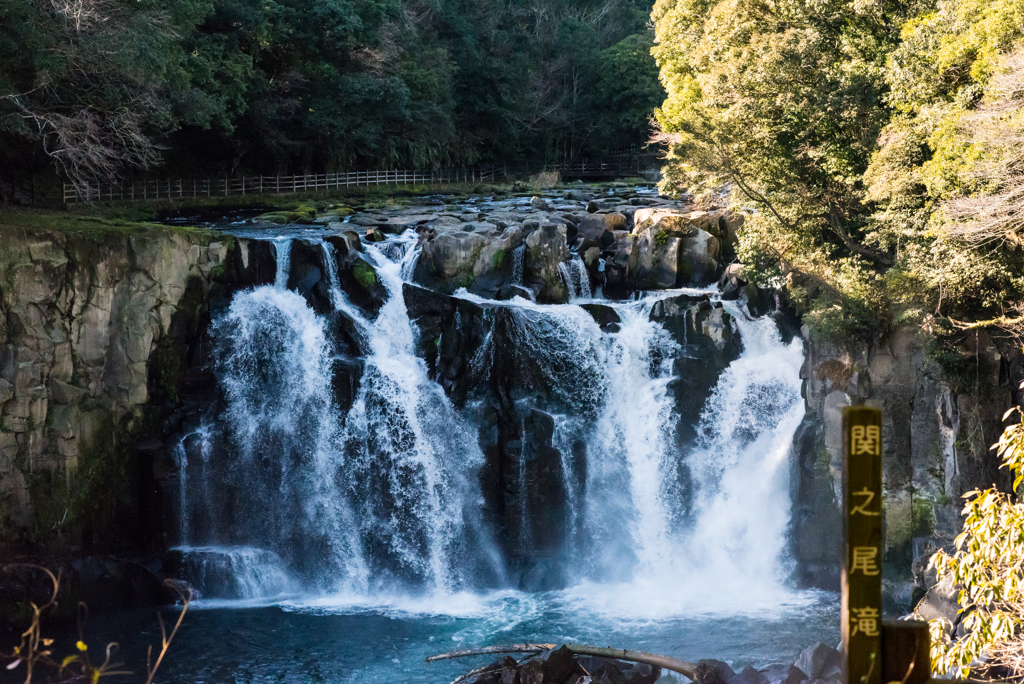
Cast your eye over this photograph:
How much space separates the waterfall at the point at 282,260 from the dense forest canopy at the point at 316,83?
3.27m

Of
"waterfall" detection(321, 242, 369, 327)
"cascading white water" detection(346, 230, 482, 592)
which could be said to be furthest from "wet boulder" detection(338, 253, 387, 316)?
"cascading white water" detection(346, 230, 482, 592)

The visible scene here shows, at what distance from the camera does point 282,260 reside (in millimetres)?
19750

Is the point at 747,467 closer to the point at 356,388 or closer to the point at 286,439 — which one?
the point at 356,388

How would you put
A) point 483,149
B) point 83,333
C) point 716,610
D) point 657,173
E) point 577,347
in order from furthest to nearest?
1. point 483,149
2. point 657,173
3. point 577,347
4. point 83,333
5. point 716,610

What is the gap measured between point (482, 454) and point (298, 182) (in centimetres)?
Answer: 1753

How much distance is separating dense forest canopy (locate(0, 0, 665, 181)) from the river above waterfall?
5.14 metres

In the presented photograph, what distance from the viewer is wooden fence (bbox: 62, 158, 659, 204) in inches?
1083

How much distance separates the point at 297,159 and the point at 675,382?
19977 mm

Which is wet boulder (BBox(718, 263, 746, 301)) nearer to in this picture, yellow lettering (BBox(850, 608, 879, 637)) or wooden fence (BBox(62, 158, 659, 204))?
wooden fence (BBox(62, 158, 659, 204))

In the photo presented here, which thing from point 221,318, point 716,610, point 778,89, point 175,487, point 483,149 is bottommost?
point 716,610

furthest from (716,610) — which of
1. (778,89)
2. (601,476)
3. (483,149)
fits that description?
(483,149)

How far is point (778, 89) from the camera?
707 inches

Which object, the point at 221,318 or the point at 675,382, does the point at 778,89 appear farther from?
the point at 221,318

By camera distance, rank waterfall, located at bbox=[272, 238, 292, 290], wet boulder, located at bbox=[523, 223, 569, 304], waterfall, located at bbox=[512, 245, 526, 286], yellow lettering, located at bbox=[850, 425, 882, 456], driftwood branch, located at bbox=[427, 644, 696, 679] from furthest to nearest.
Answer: waterfall, located at bbox=[512, 245, 526, 286] → wet boulder, located at bbox=[523, 223, 569, 304] → waterfall, located at bbox=[272, 238, 292, 290] → driftwood branch, located at bbox=[427, 644, 696, 679] → yellow lettering, located at bbox=[850, 425, 882, 456]
